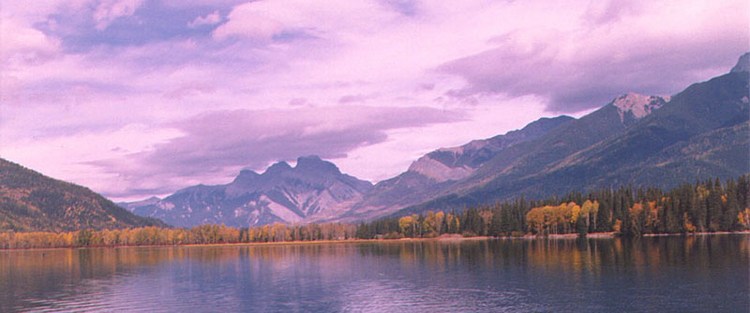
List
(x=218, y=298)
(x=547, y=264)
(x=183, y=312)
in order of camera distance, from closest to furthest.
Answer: (x=183, y=312) < (x=218, y=298) < (x=547, y=264)

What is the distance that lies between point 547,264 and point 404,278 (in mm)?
35059

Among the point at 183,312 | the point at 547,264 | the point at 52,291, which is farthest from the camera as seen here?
the point at 547,264

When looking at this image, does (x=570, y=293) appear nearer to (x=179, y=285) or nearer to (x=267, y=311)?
(x=267, y=311)

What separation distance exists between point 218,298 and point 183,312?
51.5 feet

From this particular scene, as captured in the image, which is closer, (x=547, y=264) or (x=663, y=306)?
(x=663, y=306)

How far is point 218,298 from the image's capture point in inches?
4323

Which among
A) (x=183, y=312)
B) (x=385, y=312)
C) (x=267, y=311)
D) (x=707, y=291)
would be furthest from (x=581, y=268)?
(x=183, y=312)

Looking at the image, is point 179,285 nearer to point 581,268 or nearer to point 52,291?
point 52,291

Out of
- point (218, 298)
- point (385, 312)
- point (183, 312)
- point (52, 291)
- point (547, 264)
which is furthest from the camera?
point (547, 264)

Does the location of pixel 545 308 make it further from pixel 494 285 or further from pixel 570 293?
pixel 494 285

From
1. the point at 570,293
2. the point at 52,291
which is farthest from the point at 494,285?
the point at 52,291

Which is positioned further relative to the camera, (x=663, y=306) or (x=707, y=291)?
Result: (x=707, y=291)

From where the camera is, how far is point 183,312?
309 feet

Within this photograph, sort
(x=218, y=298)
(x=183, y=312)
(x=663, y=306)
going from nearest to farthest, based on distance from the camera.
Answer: (x=663, y=306), (x=183, y=312), (x=218, y=298)
